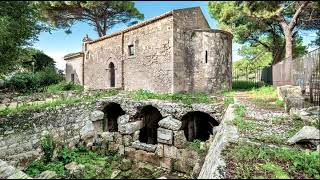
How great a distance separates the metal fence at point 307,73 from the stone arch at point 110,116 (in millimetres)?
8501

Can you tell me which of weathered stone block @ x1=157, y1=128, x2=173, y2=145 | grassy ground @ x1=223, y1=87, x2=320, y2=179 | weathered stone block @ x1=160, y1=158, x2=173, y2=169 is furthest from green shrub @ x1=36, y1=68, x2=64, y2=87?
grassy ground @ x1=223, y1=87, x2=320, y2=179

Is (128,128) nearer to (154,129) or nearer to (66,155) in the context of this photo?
(154,129)

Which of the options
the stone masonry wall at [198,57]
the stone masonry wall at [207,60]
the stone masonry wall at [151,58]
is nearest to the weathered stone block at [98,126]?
the stone masonry wall at [151,58]

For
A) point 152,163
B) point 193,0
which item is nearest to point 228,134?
point 193,0

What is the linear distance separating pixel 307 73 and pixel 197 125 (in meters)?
5.65

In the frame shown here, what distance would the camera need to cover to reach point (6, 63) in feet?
24.3

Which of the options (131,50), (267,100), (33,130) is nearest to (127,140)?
(33,130)

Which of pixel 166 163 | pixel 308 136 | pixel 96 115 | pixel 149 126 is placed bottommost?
pixel 166 163

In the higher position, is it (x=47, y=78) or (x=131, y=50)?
(x=131, y=50)

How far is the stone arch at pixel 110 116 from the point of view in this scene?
13055 mm

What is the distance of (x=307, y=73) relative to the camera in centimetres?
847

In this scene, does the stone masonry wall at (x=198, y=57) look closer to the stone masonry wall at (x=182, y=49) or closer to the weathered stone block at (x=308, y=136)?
the stone masonry wall at (x=182, y=49)

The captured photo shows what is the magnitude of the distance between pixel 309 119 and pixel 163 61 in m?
9.81

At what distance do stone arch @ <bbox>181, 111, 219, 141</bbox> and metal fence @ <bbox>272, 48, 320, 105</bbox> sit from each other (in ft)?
13.3
